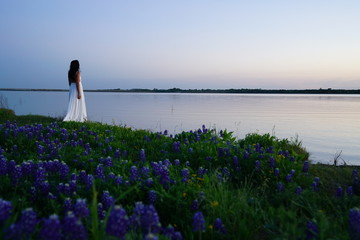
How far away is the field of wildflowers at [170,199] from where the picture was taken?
2.29 m

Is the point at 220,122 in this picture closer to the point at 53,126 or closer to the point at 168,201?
the point at 53,126

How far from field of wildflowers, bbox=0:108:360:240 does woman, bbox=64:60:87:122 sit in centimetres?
645

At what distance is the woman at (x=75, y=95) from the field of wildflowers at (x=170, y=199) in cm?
645

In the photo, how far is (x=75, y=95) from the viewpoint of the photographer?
44.3 ft

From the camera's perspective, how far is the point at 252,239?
3432 millimetres

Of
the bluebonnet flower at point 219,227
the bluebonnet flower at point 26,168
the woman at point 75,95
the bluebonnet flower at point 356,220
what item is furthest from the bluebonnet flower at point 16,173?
the woman at point 75,95

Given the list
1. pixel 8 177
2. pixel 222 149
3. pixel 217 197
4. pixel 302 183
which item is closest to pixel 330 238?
pixel 217 197

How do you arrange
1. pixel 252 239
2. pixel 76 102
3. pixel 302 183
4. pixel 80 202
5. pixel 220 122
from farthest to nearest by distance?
pixel 220 122 < pixel 76 102 < pixel 302 183 < pixel 252 239 < pixel 80 202

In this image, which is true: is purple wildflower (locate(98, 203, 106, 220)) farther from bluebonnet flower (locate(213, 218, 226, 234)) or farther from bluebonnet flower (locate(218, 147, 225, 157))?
bluebonnet flower (locate(218, 147, 225, 157))

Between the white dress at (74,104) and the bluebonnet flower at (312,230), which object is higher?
the white dress at (74,104)

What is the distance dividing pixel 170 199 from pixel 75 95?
35.5 feet

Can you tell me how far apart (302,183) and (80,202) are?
3713 millimetres

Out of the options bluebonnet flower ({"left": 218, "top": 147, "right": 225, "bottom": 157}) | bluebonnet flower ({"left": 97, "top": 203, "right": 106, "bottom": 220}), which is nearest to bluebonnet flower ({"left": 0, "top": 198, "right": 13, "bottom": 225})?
bluebonnet flower ({"left": 97, "top": 203, "right": 106, "bottom": 220})

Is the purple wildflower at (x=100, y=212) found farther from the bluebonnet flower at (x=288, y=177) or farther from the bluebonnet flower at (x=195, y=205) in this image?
the bluebonnet flower at (x=288, y=177)
